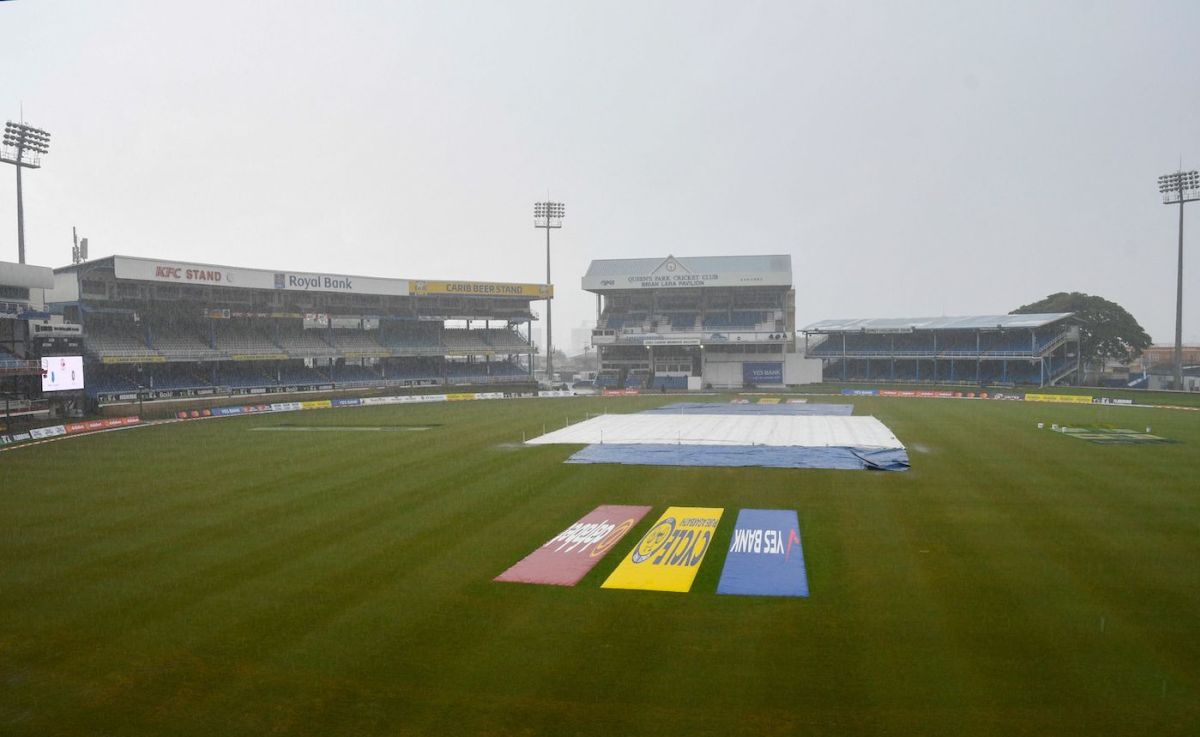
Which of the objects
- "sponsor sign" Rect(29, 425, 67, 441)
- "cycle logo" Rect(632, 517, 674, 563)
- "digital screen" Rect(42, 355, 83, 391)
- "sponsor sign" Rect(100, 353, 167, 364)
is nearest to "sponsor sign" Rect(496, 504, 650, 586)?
"cycle logo" Rect(632, 517, 674, 563)

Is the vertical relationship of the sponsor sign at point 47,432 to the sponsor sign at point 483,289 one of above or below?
below

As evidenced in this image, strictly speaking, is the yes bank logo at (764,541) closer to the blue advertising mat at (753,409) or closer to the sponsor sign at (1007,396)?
the blue advertising mat at (753,409)

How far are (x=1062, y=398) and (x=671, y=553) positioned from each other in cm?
5274

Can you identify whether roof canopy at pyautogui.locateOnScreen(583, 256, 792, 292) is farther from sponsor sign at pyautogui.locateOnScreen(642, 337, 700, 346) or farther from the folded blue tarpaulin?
the folded blue tarpaulin

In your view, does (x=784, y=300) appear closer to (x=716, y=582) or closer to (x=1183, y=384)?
(x=1183, y=384)

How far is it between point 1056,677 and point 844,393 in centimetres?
5904

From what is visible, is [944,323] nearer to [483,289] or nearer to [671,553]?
[483,289]

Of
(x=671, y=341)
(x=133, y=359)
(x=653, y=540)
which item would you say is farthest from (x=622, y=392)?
(x=653, y=540)

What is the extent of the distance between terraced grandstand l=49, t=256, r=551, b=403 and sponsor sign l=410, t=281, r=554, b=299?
0.12 meters

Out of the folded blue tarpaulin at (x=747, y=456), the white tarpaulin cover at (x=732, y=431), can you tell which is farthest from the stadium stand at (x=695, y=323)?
the folded blue tarpaulin at (x=747, y=456)

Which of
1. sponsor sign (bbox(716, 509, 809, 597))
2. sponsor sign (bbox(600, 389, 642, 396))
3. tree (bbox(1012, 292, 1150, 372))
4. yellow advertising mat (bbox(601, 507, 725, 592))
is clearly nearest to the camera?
sponsor sign (bbox(716, 509, 809, 597))

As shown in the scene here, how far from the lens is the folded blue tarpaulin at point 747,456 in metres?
25.3

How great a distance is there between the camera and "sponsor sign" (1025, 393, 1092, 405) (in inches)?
2160

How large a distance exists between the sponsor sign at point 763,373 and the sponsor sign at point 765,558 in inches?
2259
